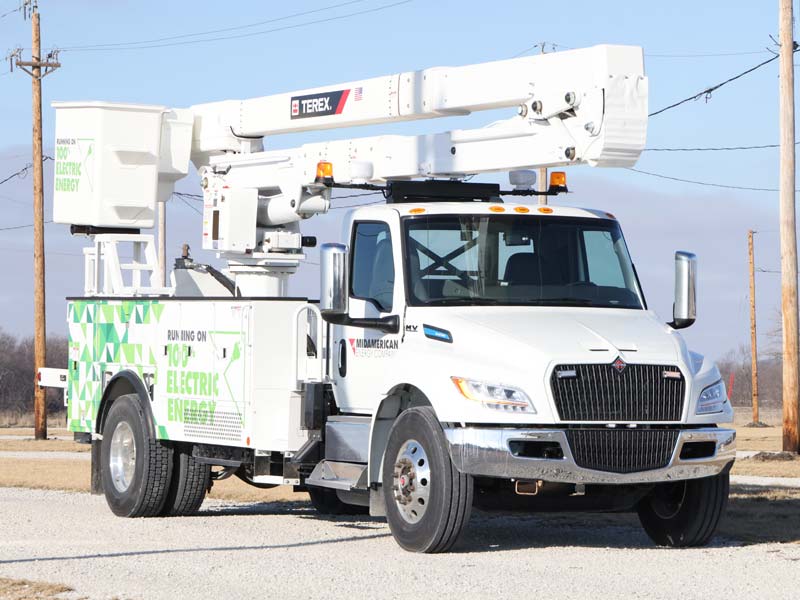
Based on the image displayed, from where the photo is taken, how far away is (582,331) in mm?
11578

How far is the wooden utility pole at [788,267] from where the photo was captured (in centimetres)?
2738

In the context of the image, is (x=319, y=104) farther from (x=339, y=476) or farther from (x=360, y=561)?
(x=360, y=561)

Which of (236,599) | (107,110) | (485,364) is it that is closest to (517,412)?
(485,364)

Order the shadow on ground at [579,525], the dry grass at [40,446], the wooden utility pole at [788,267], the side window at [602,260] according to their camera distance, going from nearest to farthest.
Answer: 1. the side window at [602,260]
2. the shadow on ground at [579,525]
3. the wooden utility pole at [788,267]
4. the dry grass at [40,446]

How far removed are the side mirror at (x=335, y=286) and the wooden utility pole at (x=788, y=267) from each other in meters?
16.7

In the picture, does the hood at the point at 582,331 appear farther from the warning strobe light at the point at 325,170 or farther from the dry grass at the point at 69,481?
the dry grass at the point at 69,481

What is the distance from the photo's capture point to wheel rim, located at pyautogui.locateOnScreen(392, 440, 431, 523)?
11.5 metres

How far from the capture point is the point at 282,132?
16516 millimetres

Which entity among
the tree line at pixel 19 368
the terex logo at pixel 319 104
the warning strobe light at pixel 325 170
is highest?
the terex logo at pixel 319 104

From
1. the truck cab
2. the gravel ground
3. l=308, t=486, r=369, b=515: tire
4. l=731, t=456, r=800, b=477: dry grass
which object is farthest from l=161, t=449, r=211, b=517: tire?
l=731, t=456, r=800, b=477: dry grass

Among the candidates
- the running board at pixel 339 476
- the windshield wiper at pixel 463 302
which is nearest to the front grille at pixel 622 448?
the windshield wiper at pixel 463 302

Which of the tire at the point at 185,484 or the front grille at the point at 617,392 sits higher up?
the front grille at the point at 617,392

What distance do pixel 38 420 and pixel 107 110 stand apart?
987 inches

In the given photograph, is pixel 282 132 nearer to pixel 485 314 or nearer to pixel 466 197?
pixel 466 197
